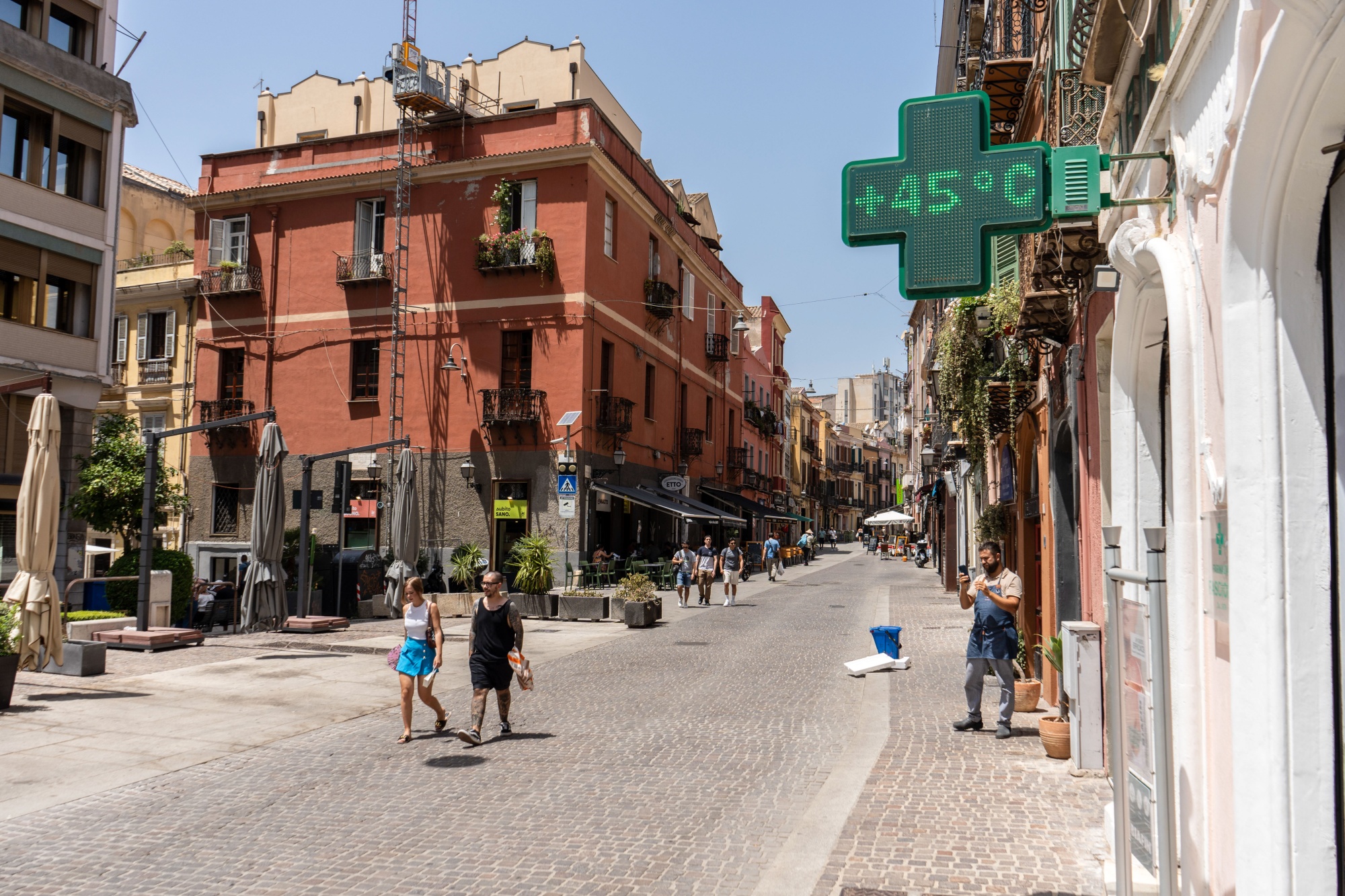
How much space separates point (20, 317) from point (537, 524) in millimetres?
12119

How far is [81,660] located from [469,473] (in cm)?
1460

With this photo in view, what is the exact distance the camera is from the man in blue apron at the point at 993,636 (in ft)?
30.1

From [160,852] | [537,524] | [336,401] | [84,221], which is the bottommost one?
[160,852]

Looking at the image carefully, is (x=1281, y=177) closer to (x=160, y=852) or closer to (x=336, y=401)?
(x=160, y=852)

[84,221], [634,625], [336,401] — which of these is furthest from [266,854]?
[336,401]

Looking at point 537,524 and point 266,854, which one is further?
point 537,524

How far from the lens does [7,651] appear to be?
35.0 ft

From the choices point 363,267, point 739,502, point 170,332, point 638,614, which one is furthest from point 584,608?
point 739,502

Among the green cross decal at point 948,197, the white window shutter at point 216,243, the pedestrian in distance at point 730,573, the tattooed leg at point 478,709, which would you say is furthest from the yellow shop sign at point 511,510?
the green cross decal at point 948,197

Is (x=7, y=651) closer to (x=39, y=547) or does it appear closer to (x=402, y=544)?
(x=39, y=547)

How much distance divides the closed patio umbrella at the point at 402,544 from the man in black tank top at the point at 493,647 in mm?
11548

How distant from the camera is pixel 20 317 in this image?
19156mm

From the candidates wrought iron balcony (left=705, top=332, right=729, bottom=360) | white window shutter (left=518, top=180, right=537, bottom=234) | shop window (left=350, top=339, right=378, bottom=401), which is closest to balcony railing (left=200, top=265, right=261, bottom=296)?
shop window (left=350, top=339, right=378, bottom=401)

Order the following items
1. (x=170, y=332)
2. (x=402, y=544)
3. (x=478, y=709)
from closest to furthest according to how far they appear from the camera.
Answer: (x=478, y=709)
(x=402, y=544)
(x=170, y=332)
